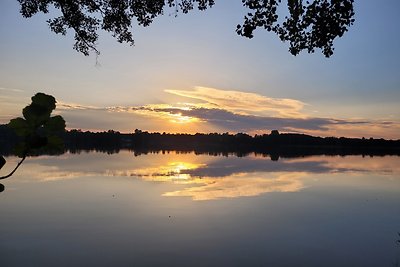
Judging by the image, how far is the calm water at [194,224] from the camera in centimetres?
1480

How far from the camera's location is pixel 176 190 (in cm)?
3222

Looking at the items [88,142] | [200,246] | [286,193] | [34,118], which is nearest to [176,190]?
[286,193]

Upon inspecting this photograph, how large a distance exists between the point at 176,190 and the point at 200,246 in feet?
53.6

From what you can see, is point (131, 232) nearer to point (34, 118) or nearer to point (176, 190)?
point (176, 190)

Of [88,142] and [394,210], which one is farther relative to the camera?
[88,142]

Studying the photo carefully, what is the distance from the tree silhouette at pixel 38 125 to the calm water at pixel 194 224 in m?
13.2

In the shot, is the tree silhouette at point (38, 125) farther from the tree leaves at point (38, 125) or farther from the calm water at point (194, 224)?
the calm water at point (194, 224)

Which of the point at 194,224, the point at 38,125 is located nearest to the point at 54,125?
the point at 38,125

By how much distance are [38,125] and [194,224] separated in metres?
19.2

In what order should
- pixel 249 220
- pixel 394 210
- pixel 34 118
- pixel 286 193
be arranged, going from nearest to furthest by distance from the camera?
pixel 34 118 < pixel 249 220 < pixel 394 210 < pixel 286 193

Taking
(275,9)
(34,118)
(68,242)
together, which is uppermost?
(275,9)

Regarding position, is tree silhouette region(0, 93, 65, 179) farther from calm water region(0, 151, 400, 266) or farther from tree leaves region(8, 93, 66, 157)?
calm water region(0, 151, 400, 266)

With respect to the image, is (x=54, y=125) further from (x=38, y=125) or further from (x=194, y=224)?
(x=194, y=224)

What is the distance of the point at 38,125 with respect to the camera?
1.46 meters
